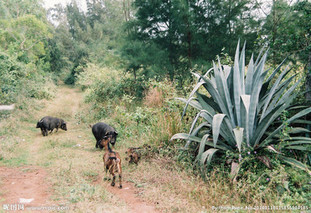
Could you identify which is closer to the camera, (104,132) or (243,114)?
(243,114)

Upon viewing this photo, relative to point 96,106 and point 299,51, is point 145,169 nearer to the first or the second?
point 299,51

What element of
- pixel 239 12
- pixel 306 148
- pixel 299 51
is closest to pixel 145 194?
pixel 306 148

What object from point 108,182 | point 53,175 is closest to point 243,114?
point 108,182

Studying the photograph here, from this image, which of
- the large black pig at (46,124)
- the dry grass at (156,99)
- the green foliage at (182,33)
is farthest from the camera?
the green foliage at (182,33)

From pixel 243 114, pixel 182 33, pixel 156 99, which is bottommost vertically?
pixel 243 114

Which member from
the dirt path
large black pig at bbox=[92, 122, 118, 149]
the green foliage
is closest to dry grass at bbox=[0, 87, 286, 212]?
the dirt path

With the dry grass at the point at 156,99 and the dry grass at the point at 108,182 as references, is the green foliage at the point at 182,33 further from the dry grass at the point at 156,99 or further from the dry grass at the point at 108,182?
the dry grass at the point at 108,182

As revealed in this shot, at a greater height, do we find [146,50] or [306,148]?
[146,50]

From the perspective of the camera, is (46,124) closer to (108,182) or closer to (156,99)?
(156,99)

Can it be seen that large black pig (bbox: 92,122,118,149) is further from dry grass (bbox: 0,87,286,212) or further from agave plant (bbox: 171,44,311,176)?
agave plant (bbox: 171,44,311,176)

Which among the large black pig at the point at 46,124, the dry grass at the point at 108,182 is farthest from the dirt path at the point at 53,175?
the large black pig at the point at 46,124

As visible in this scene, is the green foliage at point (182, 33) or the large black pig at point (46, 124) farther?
the green foliage at point (182, 33)

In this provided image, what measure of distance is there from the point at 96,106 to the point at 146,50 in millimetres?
3364

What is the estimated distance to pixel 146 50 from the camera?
8586 mm
